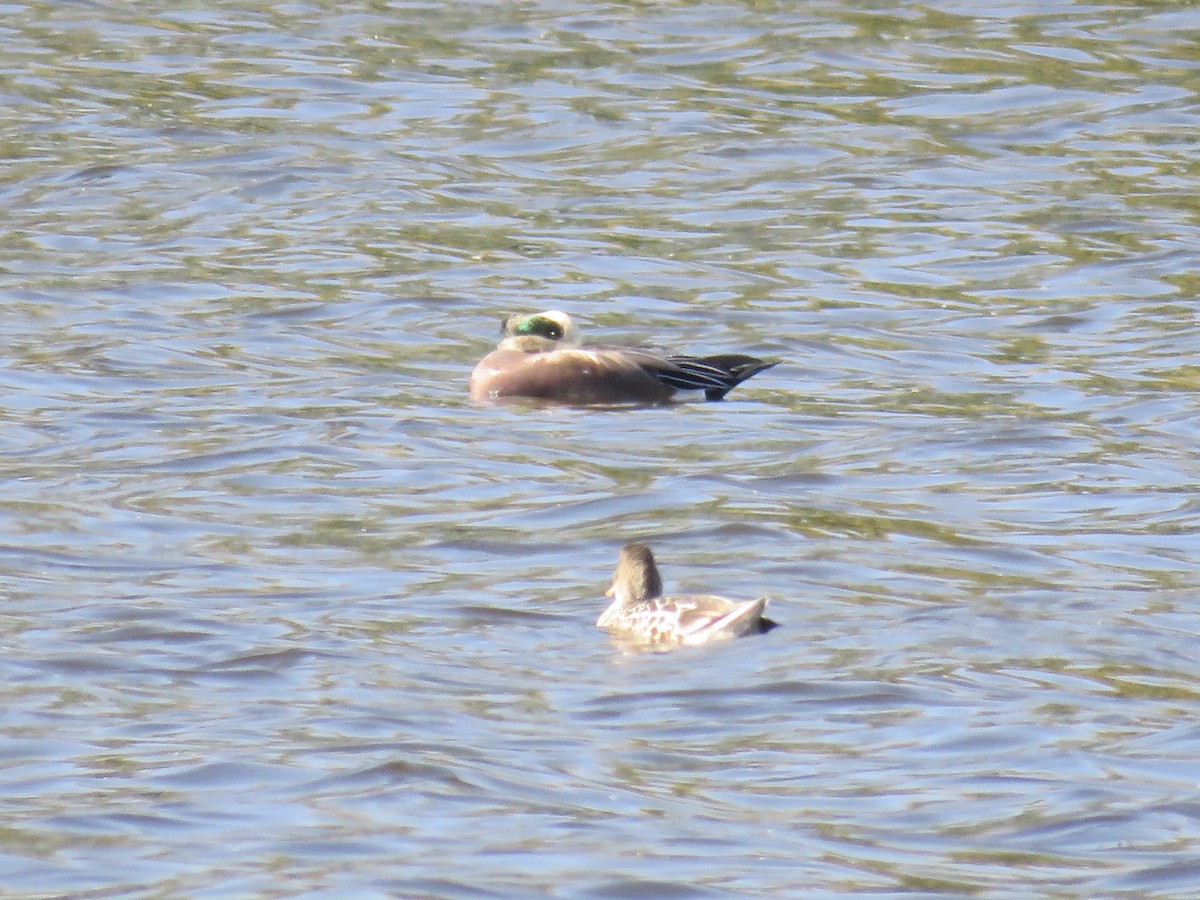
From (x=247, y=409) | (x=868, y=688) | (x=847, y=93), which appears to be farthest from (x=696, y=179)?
(x=868, y=688)

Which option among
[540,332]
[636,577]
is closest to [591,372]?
[540,332]

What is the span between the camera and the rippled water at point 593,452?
6.60 m

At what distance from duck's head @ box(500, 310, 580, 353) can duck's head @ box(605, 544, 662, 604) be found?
4.01m

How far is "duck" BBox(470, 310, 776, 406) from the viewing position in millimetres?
12406

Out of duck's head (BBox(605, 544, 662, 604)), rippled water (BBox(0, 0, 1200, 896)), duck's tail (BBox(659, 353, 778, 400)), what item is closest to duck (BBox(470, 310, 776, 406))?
duck's tail (BBox(659, 353, 778, 400))

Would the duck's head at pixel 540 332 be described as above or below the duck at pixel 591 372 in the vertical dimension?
above

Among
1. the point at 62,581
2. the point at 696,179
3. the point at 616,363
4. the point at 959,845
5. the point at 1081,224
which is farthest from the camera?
the point at 696,179

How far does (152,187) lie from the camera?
1638cm

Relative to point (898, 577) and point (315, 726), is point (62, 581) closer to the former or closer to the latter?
point (315, 726)

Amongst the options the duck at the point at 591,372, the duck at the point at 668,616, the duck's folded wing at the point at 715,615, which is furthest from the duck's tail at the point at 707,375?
the duck's folded wing at the point at 715,615

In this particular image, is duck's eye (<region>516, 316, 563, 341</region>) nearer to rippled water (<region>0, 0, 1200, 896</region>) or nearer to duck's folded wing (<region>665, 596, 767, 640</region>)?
rippled water (<region>0, 0, 1200, 896</region>)

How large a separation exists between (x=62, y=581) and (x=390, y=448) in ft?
8.07

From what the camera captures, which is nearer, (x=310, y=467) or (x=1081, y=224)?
(x=310, y=467)

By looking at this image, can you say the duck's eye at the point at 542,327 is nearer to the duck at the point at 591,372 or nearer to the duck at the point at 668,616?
the duck at the point at 591,372
